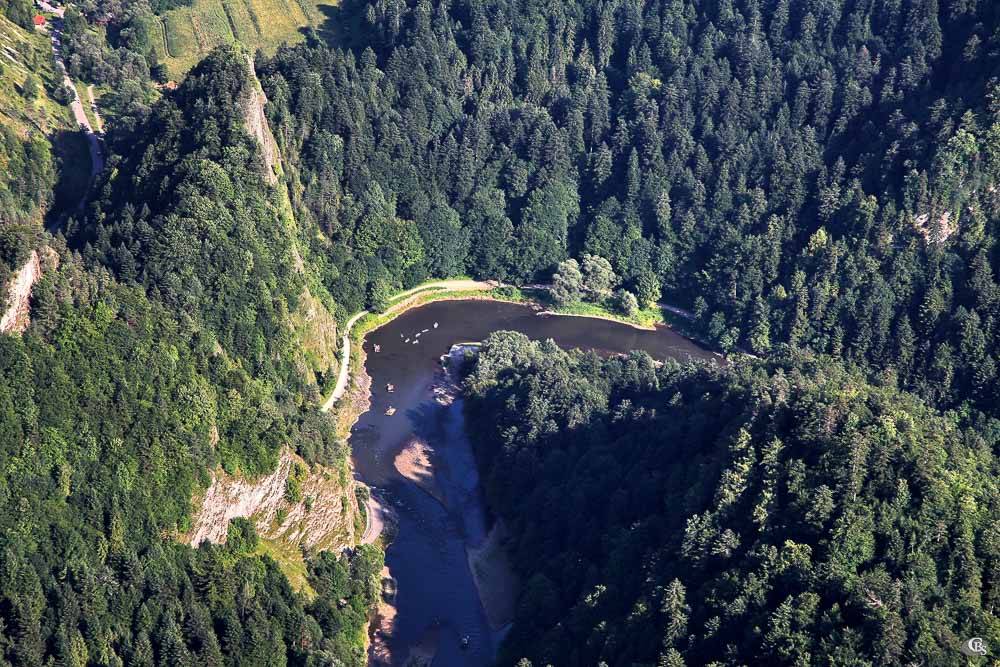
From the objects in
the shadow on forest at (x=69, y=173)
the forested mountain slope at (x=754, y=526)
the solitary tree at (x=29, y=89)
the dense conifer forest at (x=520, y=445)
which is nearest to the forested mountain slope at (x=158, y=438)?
the dense conifer forest at (x=520, y=445)

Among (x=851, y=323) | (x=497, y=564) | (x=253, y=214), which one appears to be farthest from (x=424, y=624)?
(x=851, y=323)

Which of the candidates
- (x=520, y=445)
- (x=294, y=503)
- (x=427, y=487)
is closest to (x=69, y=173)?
(x=427, y=487)

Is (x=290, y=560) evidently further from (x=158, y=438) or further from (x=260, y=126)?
(x=260, y=126)

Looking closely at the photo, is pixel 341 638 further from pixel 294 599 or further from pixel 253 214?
pixel 253 214

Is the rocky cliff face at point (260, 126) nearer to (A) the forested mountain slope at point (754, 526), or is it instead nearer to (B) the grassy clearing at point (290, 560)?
(A) the forested mountain slope at point (754, 526)

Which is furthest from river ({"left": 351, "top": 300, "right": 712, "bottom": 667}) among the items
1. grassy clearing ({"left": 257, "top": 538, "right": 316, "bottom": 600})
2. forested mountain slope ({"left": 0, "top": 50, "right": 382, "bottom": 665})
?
grassy clearing ({"left": 257, "top": 538, "right": 316, "bottom": 600})

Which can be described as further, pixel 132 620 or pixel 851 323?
pixel 851 323
